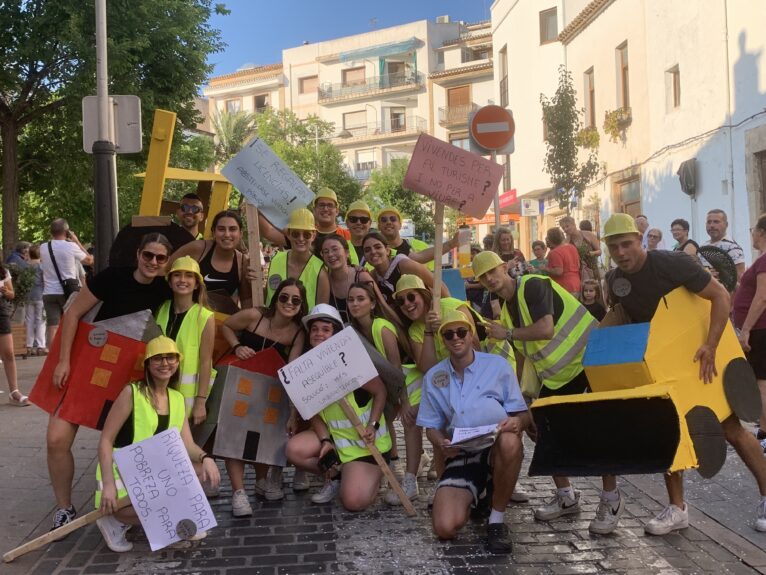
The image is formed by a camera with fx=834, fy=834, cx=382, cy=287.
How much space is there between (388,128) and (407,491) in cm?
5573

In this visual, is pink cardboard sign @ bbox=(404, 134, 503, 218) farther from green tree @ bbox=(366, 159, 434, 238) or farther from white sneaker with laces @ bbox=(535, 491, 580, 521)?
green tree @ bbox=(366, 159, 434, 238)

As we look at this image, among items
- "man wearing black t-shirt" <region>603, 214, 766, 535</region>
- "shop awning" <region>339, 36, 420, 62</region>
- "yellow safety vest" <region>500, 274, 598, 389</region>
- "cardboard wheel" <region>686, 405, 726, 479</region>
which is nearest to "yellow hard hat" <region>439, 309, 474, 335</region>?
"yellow safety vest" <region>500, 274, 598, 389</region>

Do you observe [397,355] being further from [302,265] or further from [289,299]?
[302,265]

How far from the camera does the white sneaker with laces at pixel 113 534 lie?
15.1ft

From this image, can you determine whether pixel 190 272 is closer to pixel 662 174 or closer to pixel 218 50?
pixel 218 50

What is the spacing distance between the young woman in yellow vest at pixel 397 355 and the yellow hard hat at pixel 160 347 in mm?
1321

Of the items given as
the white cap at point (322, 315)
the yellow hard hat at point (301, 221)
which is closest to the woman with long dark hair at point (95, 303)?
the white cap at point (322, 315)

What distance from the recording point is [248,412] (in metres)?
5.50

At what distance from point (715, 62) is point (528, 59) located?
1413 cm

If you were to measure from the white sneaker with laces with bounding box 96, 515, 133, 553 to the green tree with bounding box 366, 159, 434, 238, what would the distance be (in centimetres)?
3654

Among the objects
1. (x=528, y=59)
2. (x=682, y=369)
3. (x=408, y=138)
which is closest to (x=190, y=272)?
(x=682, y=369)

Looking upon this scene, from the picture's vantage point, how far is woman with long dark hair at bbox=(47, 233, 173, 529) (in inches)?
193

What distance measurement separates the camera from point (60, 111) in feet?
53.0

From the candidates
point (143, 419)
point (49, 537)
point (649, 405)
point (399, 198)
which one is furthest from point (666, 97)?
point (399, 198)
